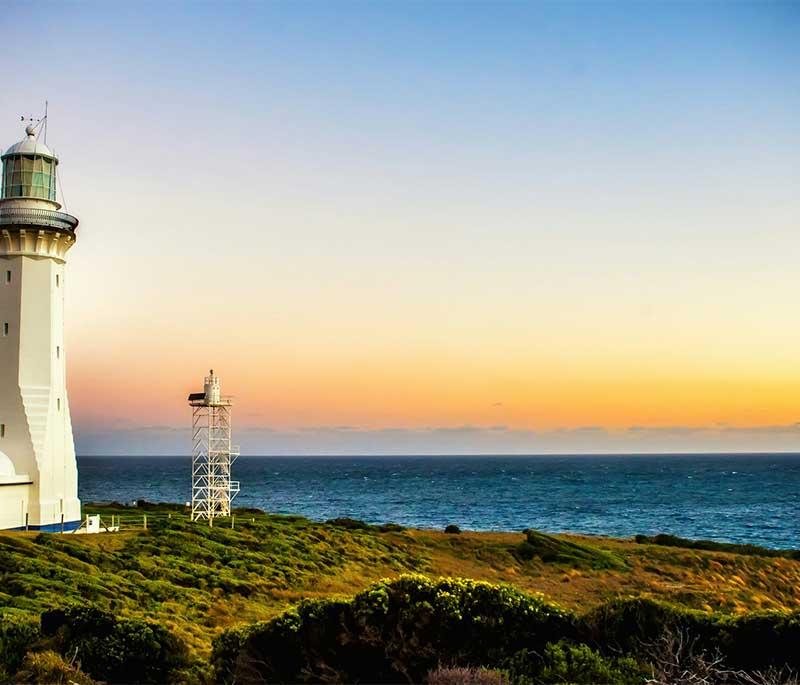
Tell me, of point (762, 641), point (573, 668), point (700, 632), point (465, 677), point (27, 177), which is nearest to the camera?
point (465, 677)

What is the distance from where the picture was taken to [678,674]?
9.97m

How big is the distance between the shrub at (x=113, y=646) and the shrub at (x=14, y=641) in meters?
0.43

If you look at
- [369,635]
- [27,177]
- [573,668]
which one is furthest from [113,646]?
[27,177]

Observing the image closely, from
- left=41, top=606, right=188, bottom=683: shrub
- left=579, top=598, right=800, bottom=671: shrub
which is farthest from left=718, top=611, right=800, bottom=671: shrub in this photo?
left=41, top=606, right=188, bottom=683: shrub

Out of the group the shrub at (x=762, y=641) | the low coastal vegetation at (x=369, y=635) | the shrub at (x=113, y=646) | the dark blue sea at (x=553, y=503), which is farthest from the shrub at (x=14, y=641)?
the dark blue sea at (x=553, y=503)

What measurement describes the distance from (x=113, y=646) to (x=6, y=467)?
1978 cm

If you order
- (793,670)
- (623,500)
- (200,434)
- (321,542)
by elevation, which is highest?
(200,434)

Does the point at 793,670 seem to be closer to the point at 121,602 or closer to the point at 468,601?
the point at 468,601

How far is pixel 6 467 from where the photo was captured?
29.6 meters

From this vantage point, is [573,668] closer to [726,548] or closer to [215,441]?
[215,441]

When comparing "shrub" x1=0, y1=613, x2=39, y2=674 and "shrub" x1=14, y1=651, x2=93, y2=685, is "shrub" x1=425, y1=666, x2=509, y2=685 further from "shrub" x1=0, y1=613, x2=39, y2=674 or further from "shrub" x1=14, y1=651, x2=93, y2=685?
"shrub" x1=0, y1=613, x2=39, y2=674

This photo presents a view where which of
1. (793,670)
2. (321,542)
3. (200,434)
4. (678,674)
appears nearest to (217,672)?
(678,674)

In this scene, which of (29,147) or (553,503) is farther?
(553,503)

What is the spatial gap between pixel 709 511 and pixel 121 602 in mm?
84580
